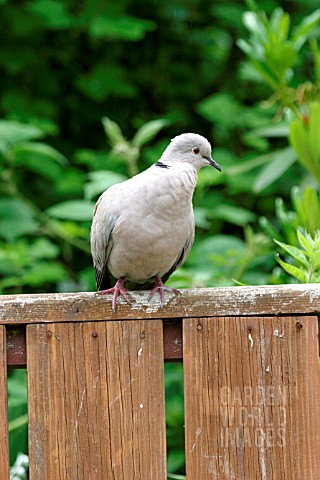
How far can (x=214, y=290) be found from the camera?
1.83m

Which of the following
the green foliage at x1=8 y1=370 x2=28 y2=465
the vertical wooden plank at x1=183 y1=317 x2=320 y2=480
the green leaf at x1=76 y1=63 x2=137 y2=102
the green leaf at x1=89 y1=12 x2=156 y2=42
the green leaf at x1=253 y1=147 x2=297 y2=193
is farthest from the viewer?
the green leaf at x1=76 y1=63 x2=137 y2=102


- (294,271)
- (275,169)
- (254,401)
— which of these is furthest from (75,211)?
(254,401)

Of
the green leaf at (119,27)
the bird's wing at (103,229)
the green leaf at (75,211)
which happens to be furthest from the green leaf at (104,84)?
the bird's wing at (103,229)

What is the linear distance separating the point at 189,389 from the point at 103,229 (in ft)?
2.19

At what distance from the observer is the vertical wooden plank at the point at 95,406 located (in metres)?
1.79

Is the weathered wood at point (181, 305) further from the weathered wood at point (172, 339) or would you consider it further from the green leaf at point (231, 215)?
the green leaf at point (231, 215)

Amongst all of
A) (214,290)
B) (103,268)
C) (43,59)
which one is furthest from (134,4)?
(214,290)

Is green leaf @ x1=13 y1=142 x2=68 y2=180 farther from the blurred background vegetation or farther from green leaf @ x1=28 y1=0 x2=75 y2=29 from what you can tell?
green leaf @ x1=28 y1=0 x2=75 y2=29

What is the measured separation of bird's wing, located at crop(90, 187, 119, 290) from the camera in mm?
2248

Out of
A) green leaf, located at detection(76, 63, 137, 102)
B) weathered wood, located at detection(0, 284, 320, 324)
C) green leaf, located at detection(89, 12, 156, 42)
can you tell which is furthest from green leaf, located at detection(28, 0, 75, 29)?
weathered wood, located at detection(0, 284, 320, 324)

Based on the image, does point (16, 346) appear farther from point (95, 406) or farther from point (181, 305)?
point (181, 305)

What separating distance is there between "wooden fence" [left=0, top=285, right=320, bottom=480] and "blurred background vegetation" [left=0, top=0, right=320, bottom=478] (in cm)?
99

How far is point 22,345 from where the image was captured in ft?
6.01

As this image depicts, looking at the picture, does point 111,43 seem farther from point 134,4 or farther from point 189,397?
point 189,397
